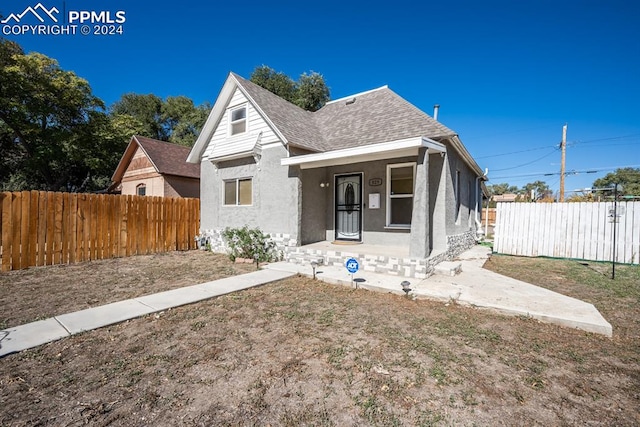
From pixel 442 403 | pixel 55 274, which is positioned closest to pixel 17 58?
pixel 55 274

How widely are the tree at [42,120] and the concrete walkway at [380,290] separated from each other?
25.4 meters

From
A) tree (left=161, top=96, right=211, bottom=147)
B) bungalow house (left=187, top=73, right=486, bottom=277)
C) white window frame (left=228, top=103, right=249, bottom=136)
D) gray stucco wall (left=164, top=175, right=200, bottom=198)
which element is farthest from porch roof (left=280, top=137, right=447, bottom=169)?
tree (left=161, top=96, right=211, bottom=147)

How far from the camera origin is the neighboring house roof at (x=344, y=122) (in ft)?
27.8

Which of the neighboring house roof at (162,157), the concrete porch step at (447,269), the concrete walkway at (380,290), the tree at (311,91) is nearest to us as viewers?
the concrete walkway at (380,290)

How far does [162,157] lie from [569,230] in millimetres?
21991

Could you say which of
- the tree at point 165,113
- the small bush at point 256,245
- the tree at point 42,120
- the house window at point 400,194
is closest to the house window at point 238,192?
the small bush at point 256,245

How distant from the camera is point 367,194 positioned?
9344 mm

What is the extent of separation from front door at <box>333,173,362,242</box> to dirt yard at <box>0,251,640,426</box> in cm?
440

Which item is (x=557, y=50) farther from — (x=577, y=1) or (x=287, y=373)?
(x=287, y=373)

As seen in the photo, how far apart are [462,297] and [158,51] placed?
Result: 16.9 m

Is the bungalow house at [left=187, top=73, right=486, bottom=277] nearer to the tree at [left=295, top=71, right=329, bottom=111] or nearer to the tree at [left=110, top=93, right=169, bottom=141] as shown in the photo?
the tree at [left=295, top=71, right=329, bottom=111]

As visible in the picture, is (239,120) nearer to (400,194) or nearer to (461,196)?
(400,194)

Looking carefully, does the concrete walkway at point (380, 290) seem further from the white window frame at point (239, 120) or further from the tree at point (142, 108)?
the tree at point (142, 108)

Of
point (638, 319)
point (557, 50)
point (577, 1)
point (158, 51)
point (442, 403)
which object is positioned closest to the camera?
point (442, 403)
